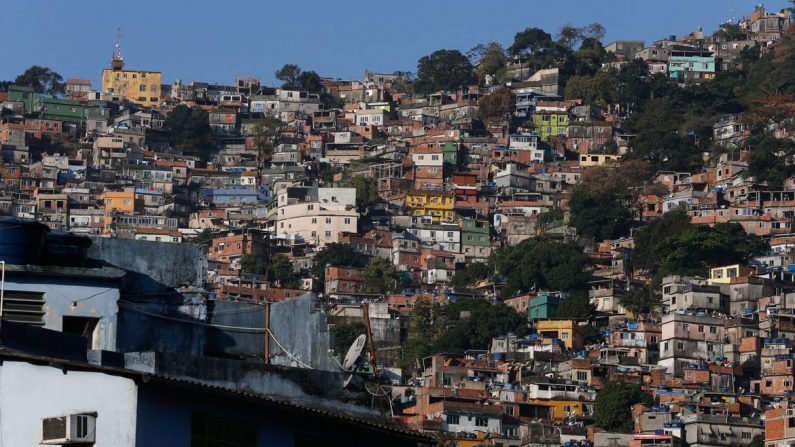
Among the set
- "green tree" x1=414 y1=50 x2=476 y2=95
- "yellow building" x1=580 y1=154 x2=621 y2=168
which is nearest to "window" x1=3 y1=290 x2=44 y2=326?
"yellow building" x1=580 y1=154 x2=621 y2=168

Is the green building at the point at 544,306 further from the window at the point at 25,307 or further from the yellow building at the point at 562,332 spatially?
the window at the point at 25,307

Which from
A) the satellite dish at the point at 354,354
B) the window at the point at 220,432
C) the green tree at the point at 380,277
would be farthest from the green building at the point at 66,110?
the window at the point at 220,432

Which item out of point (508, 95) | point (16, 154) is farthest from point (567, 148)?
point (16, 154)

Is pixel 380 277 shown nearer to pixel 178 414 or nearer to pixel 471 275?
pixel 471 275

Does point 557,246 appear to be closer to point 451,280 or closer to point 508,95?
point 451,280

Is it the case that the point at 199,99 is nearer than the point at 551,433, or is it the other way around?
the point at 551,433

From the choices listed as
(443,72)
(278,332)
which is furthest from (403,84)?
(278,332)
